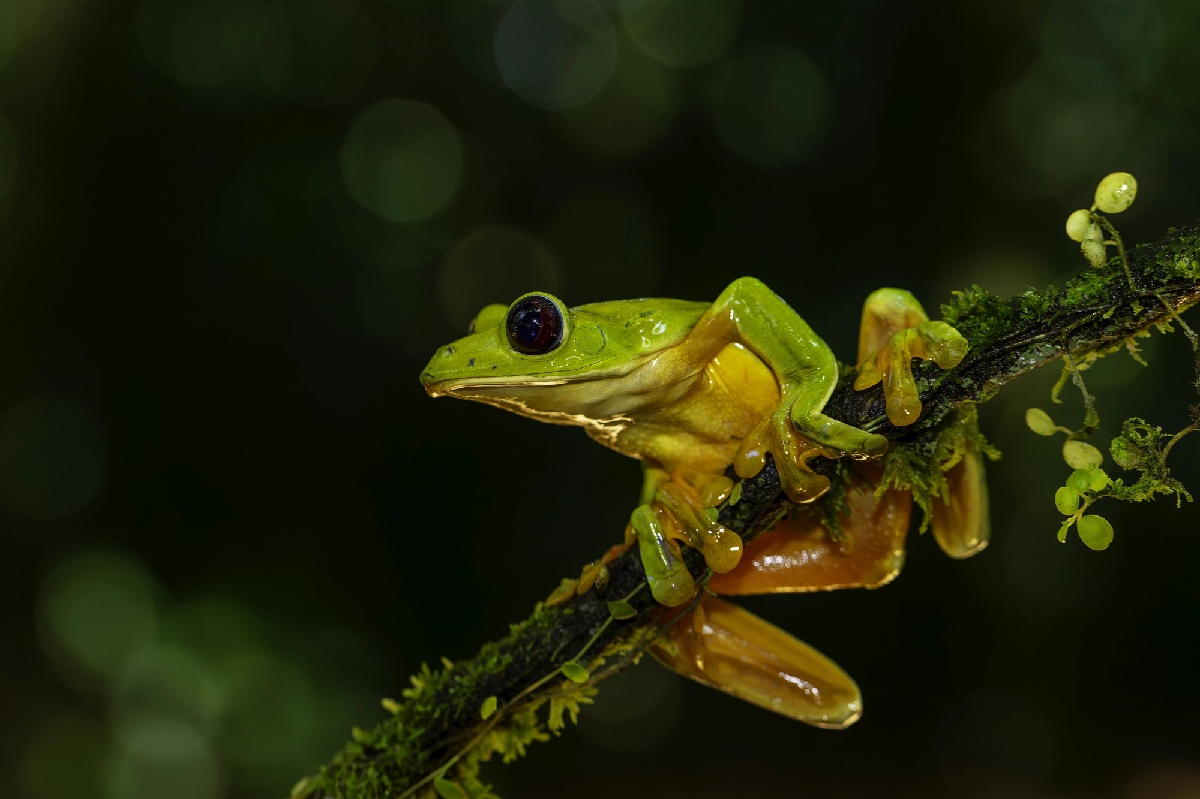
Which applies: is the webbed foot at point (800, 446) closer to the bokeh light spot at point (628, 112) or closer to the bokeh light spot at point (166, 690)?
the bokeh light spot at point (166, 690)

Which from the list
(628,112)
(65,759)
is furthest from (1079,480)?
(65,759)

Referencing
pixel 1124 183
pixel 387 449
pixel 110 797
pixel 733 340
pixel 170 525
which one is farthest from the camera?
pixel 387 449

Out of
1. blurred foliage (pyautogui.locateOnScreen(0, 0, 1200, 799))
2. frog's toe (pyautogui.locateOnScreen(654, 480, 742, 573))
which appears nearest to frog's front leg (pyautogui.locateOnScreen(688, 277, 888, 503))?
frog's toe (pyautogui.locateOnScreen(654, 480, 742, 573))

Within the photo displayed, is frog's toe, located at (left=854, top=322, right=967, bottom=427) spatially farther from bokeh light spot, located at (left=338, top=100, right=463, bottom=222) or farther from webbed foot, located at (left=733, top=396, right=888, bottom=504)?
bokeh light spot, located at (left=338, top=100, right=463, bottom=222)

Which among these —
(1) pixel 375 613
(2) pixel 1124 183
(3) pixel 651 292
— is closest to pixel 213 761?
(1) pixel 375 613

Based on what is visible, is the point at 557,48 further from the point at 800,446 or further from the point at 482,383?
the point at 800,446

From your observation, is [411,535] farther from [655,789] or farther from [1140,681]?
[1140,681]
